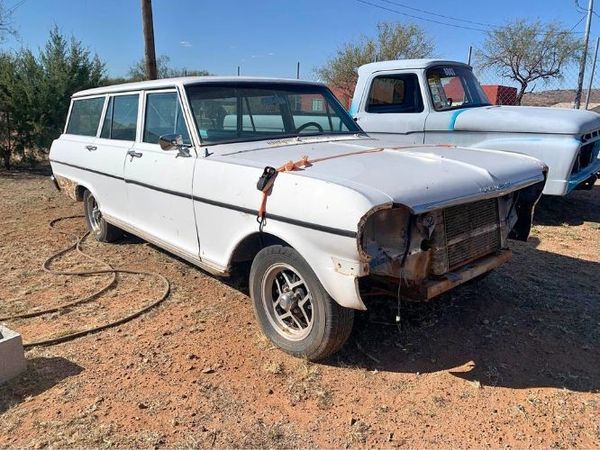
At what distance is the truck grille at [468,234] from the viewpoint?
3053 mm

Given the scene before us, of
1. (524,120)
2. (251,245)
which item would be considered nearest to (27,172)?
(251,245)

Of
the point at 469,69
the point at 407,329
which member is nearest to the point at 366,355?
the point at 407,329

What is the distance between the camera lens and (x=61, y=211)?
7711 millimetres

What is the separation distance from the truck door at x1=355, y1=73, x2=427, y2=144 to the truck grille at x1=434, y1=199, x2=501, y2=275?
3.52 metres

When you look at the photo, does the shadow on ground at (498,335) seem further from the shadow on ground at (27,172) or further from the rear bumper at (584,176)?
the shadow on ground at (27,172)

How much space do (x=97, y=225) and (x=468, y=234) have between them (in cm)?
438

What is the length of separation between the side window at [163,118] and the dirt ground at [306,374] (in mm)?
1339

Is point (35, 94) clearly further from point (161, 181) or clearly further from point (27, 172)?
point (161, 181)

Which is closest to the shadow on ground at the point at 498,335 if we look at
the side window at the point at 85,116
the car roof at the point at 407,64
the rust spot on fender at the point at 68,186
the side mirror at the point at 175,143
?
the side mirror at the point at 175,143

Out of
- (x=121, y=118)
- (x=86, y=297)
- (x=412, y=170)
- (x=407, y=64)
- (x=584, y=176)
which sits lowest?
(x=86, y=297)

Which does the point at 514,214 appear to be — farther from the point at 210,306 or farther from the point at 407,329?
the point at 210,306

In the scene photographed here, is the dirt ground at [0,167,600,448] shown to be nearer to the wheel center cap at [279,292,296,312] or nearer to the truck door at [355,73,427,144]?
the wheel center cap at [279,292,296,312]

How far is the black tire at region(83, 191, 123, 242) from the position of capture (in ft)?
18.7

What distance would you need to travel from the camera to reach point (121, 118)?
496 centimetres
